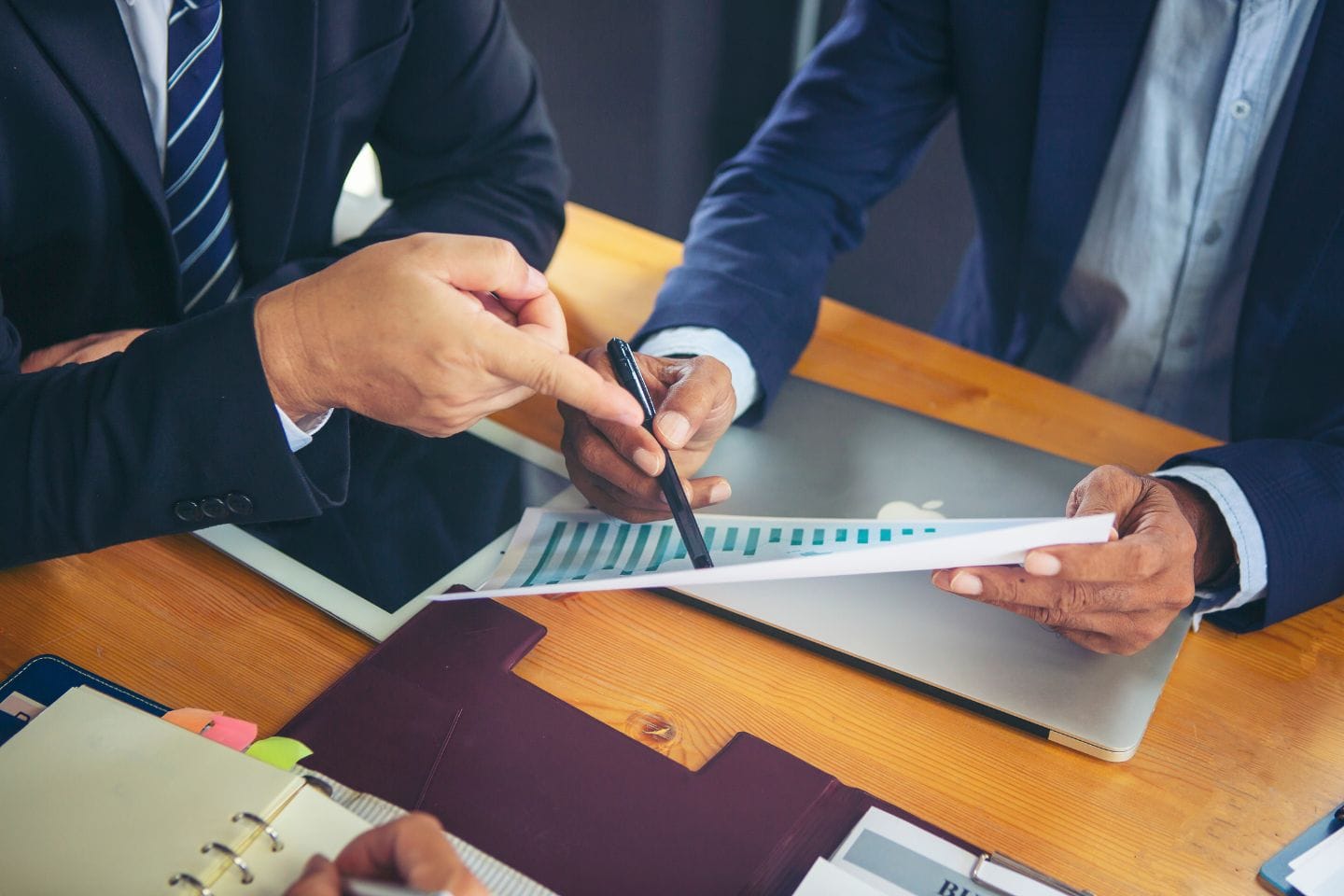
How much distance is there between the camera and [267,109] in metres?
1.02

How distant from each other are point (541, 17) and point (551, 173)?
3.81 feet

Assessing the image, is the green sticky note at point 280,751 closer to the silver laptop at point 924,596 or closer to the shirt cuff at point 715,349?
the silver laptop at point 924,596

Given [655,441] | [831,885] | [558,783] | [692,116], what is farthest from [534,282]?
[692,116]

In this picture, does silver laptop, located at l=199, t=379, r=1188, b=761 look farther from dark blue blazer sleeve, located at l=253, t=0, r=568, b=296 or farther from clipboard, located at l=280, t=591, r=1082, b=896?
dark blue blazer sleeve, located at l=253, t=0, r=568, b=296

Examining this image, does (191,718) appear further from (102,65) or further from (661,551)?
(102,65)

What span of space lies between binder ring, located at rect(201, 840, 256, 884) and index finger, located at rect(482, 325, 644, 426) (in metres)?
0.33

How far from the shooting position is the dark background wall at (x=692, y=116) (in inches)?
86.0

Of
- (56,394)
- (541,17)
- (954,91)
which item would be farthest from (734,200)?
(541,17)

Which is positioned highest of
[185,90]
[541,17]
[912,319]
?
[185,90]

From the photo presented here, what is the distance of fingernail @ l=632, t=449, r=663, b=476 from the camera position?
798 millimetres

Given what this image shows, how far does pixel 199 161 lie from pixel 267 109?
0.08 meters

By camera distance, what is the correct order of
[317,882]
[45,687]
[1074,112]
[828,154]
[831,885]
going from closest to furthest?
[317,882], [831,885], [45,687], [1074,112], [828,154]

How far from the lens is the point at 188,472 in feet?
2.48

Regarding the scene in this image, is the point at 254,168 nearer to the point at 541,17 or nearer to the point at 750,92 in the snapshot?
the point at 541,17
